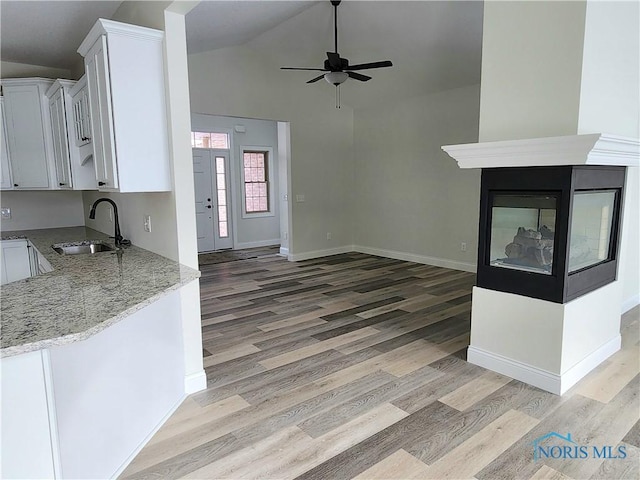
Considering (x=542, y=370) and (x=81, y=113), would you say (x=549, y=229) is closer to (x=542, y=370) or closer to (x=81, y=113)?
(x=542, y=370)

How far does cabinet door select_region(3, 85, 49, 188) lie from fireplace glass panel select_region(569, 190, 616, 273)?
15.0 ft

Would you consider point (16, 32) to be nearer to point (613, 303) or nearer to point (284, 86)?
point (284, 86)

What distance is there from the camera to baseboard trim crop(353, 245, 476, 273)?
20.0ft

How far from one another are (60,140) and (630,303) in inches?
228

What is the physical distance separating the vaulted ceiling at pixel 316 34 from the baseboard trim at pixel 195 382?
8.62 ft

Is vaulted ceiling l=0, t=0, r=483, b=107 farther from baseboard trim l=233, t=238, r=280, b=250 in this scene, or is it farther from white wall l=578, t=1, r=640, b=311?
baseboard trim l=233, t=238, r=280, b=250

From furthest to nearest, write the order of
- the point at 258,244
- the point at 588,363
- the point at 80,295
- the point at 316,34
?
the point at 258,244 < the point at 316,34 < the point at 588,363 < the point at 80,295

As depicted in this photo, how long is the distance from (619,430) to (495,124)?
77.7 inches

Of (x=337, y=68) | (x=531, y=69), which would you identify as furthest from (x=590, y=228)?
(x=337, y=68)

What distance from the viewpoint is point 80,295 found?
6.01ft

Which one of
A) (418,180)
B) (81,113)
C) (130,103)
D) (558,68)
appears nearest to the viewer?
(130,103)

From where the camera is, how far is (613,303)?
10.3 ft

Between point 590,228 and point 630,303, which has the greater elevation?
point 590,228

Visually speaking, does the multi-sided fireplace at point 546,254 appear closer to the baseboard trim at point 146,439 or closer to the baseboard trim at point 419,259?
the baseboard trim at point 146,439
